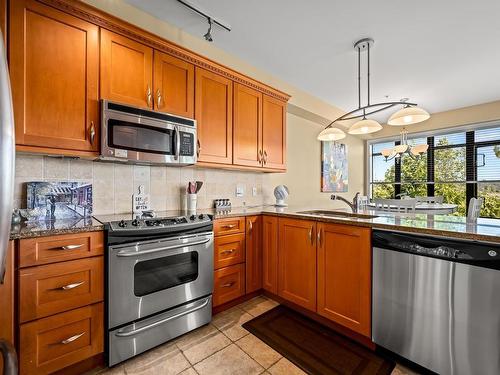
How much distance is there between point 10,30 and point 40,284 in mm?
1439

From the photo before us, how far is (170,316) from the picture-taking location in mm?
1747

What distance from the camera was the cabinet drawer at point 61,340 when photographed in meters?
1.27

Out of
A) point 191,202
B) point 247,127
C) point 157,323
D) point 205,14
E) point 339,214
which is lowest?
point 157,323

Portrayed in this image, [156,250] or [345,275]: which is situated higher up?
[156,250]

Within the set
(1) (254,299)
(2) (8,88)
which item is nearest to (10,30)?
(2) (8,88)

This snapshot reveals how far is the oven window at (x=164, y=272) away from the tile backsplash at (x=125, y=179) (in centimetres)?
65

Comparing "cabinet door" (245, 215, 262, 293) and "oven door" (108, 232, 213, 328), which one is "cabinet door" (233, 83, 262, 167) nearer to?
"cabinet door" (245, 215, 262, 293)

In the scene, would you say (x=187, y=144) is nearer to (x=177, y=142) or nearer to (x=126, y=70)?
(x=177, y=142)

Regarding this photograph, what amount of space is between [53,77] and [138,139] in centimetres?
60

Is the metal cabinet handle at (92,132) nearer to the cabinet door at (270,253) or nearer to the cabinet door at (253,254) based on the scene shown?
the cabinet door at (253,254)

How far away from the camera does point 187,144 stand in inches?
83.4

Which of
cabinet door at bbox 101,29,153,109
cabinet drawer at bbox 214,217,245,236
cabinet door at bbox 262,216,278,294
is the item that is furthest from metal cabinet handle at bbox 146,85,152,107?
cabinet door at bbox 262,216,278,294

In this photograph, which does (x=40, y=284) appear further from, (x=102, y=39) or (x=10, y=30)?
(x=102, y=39)

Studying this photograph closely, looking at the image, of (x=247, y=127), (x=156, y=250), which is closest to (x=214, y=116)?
(x=247, y=127)
